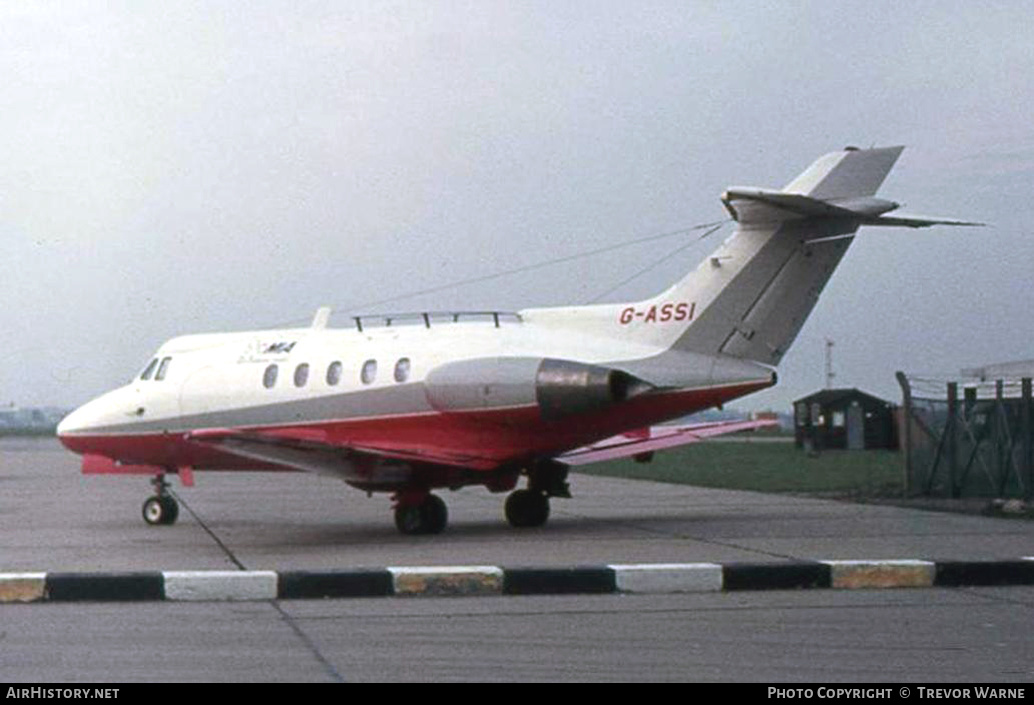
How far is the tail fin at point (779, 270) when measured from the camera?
2106 centimetres

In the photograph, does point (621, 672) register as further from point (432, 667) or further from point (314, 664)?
point (314, 664)

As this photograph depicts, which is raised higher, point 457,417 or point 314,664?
point 457,417

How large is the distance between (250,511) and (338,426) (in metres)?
6.37

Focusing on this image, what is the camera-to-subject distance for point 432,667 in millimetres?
9898

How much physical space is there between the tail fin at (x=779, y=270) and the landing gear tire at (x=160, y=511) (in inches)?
313

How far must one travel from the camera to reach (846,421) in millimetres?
70938

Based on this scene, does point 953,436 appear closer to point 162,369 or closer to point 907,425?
point 907,425

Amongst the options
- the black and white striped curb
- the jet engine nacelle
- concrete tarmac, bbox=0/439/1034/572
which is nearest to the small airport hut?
concrete tarmac, bbox=0/439/1034/572

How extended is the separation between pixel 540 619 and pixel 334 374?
11026 millimetres

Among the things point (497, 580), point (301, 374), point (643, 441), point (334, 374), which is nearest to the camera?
point (497, 580)

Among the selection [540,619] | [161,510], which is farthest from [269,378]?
[540,619]

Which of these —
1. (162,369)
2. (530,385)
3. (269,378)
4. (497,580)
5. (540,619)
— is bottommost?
(540,619)

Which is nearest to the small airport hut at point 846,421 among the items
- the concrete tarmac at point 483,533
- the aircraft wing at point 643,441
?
the concrete tarmac at point 483,533
